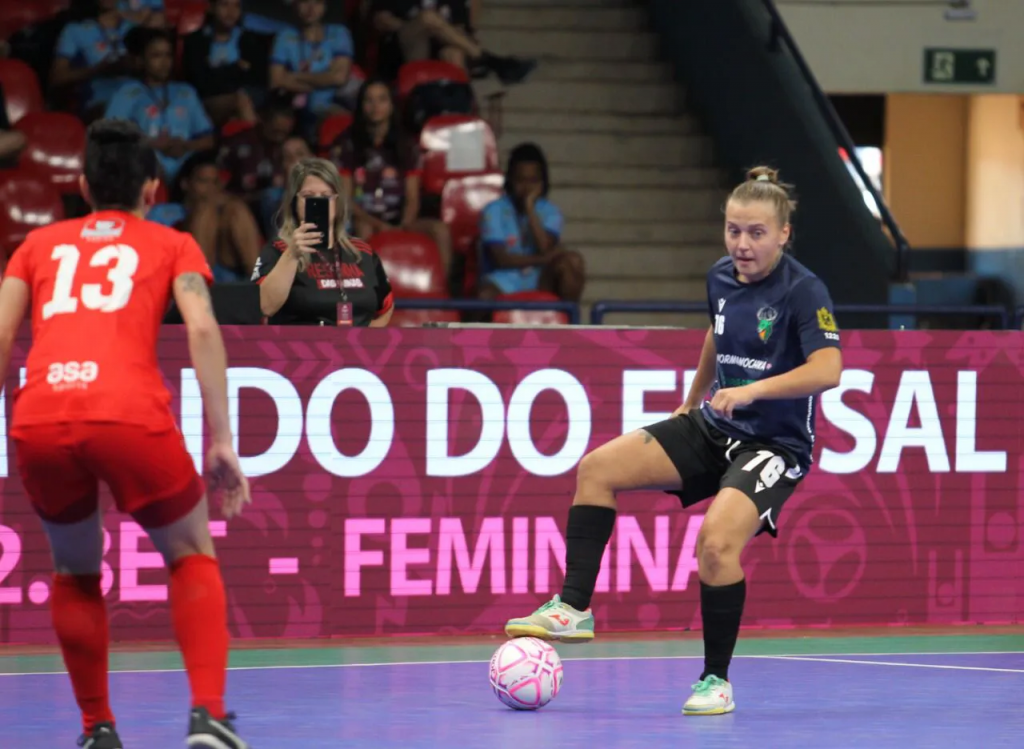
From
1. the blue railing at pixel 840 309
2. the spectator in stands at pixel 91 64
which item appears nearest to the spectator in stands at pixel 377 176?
the spectator in stands at pixel 91 64

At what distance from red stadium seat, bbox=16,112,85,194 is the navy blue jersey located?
6.82 metres

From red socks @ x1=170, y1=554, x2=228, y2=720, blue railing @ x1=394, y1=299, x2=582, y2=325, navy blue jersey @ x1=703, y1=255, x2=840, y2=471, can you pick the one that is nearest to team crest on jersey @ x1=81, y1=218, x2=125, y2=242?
red socks @ x1=170, y1=554, x2=228, y2=720

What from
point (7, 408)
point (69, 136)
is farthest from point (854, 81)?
point (7, 408)

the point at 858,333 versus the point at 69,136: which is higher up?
the point at 69,136

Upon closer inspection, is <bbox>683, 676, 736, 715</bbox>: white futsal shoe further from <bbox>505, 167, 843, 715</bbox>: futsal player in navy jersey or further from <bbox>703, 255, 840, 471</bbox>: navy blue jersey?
<bbox>703, 255, 840, 471</bbox>: navy blue jersey

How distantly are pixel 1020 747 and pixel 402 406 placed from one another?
12.0 ft

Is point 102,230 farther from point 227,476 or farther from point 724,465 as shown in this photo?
point 724,465

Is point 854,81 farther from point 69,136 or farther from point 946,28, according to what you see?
point 69,136

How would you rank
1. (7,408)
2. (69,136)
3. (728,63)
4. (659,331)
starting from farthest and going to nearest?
(728,63)
(69,136)
(659,331)
(7,408)

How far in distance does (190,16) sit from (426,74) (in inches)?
70.4

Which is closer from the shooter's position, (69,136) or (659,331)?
(659,331)

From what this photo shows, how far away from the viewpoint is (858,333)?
30.2 feet

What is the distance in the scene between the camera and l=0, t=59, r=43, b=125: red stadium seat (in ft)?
42.1

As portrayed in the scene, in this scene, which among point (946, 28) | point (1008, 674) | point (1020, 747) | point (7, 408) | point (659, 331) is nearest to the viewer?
point (1020, 747)
